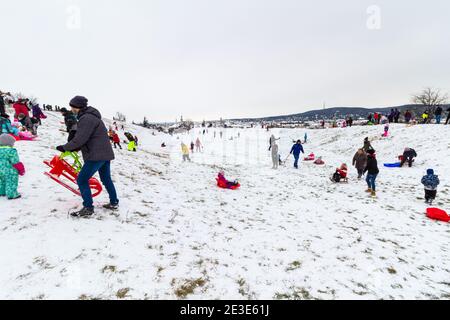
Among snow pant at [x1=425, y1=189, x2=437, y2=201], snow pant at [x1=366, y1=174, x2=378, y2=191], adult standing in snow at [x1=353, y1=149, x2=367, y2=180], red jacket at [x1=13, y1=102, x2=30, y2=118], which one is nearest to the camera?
snow pant at [x1=425, y1=189, x2=437, y2=201]

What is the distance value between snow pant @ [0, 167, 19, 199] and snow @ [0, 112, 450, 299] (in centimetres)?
22

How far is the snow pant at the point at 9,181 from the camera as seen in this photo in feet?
17.6

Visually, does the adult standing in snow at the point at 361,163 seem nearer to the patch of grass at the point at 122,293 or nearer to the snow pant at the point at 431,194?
the snow pant at the point at 431,194

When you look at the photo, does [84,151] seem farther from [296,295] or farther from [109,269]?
[296,295]

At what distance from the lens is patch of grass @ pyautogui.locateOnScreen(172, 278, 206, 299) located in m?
3.50

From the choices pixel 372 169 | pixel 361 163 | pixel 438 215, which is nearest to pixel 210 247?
pixel 438 215

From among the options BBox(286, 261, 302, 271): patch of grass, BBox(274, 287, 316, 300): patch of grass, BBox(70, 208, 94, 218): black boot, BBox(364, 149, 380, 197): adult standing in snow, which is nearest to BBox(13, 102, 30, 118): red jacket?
BBox(70, 208, 94, 218): black boot

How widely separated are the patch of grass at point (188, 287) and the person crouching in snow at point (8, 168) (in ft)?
16.2

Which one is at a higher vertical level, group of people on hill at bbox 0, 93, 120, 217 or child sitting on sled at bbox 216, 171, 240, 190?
group of people on hill at bbox 0, 93, 120, 217

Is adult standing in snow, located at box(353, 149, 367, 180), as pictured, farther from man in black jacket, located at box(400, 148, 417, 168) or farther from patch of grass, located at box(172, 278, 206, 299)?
patch of grass, located at box(172, 278, 206, 299)

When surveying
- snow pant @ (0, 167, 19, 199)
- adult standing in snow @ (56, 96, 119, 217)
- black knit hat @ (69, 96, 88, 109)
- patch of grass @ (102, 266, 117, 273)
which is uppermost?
black knit hat @ (69, 96, 88, 109)
